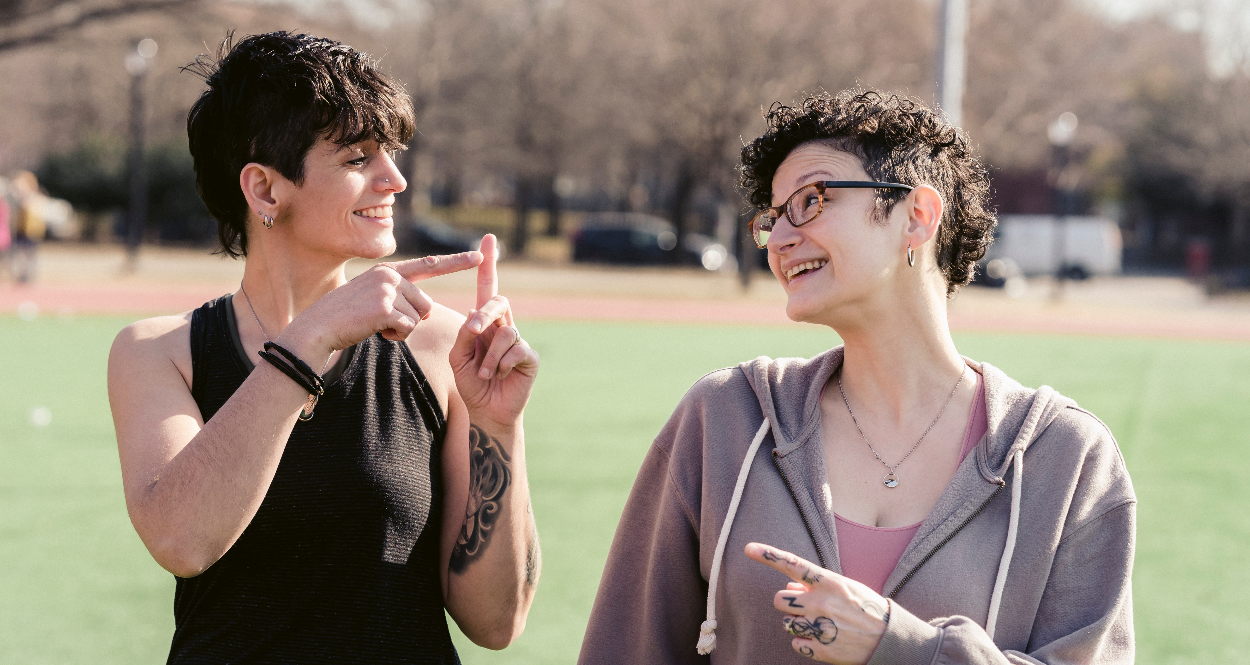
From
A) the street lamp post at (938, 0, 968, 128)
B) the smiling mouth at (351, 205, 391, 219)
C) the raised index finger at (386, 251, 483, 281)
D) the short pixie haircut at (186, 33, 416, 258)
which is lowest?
the raised index finger at (386, 251, 483, 281)

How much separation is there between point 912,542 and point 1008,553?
175 millimetres

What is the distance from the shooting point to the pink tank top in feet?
7.16

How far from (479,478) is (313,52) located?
965 mm

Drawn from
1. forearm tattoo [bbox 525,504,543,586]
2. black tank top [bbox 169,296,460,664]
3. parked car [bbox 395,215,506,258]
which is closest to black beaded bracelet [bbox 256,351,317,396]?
black tank top [bbox 169,296,460,664]

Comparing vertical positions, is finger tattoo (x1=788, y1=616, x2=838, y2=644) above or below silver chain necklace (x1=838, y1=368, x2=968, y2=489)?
below

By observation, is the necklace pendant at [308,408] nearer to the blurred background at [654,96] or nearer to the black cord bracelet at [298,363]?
the black cord bracelet at [298,363]

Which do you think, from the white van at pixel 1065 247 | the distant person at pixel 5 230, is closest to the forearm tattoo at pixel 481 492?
the distant person at pixel 5 230

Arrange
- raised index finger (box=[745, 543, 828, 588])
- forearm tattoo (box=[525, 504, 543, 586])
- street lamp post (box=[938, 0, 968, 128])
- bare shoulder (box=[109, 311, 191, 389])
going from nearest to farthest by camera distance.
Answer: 1. raised index finger (box=[745, 543, 828, 588])
2. bare shoulder (box=[109, 311, 191, 389])
3. forearm tattoo (box=[525, 504, 543, 586])
4. street lamp post (box=[938, 0, 968, 128])

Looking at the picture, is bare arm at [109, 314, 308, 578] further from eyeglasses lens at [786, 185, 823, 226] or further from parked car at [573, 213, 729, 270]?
parked car at [573, 213, 729, 270]

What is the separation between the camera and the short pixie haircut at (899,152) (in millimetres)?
2357

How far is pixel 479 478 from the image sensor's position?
2455mm

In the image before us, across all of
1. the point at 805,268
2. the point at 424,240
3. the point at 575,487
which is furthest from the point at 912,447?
the point at 424,240

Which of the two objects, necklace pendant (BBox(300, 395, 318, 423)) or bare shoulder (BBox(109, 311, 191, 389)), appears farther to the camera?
bare shoulder (BBox(109, 311, 191, 389))

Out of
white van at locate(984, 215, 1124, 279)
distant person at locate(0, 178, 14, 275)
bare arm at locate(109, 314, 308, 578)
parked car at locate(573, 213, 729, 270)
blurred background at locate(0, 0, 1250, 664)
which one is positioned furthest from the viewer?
parked car at locate(573, 213, 729, 270)
